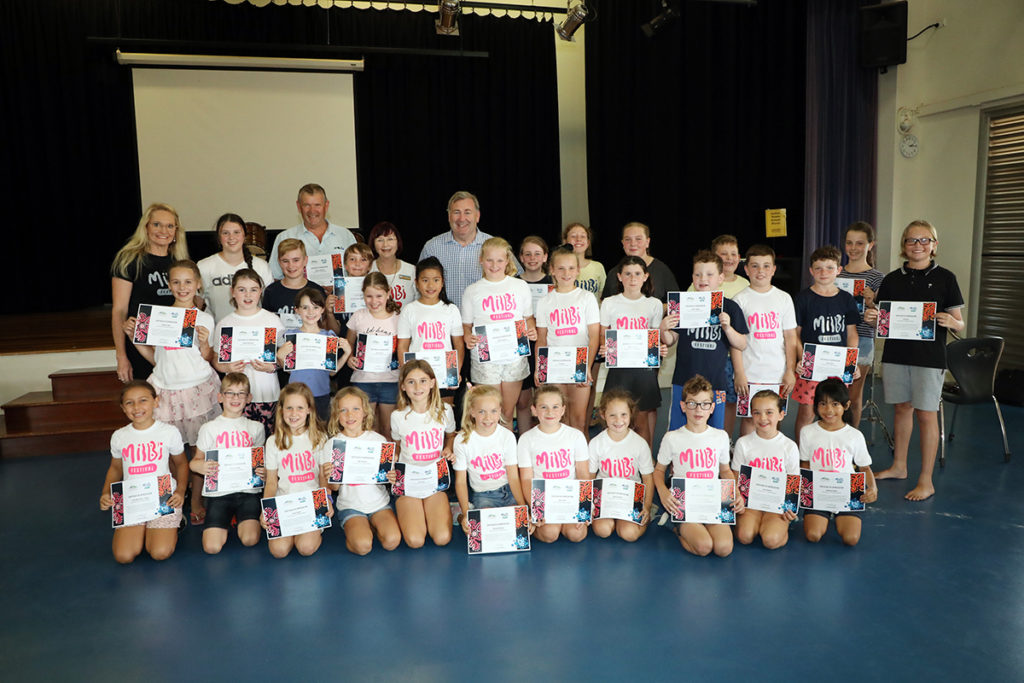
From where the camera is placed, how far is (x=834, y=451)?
11.6ft

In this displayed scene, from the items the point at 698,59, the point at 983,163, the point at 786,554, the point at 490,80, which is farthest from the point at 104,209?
the point at 983,163

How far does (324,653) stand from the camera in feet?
8.73

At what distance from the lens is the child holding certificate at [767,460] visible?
3.48 metres

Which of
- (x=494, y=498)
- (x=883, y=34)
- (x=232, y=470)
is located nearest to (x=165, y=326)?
(x=232, y=470)

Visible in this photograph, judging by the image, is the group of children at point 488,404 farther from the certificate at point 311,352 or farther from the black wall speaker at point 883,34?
the black wall speaker at point 883,34

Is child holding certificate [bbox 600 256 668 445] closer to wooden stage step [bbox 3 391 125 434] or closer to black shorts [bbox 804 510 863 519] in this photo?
black shorts [bbox 804 510 863 519]

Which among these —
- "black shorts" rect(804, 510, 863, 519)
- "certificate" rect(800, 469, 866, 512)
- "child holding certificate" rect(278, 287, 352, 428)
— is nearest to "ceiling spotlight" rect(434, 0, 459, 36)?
"child holding certificate" rect(278, 287, 352, 428)

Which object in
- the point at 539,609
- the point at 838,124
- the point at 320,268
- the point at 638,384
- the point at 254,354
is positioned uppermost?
the point at 838,124

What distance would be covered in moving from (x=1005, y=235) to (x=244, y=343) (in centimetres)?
636

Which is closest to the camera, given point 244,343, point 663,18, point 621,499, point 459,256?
point 621,499

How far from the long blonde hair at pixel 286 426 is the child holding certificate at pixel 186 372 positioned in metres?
0.51

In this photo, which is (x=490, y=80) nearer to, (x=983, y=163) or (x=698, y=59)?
(x=698, y=59)

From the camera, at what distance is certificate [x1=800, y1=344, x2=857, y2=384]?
4016 millimetres

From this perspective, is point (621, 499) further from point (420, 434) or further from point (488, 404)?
point (420, 434)
